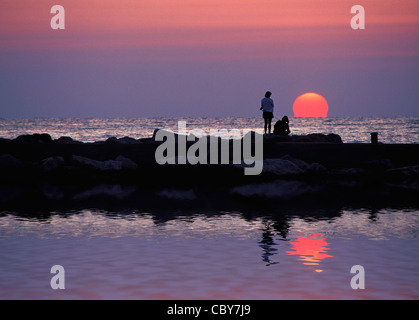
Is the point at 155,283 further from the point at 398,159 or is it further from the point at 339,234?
the point at 398,159

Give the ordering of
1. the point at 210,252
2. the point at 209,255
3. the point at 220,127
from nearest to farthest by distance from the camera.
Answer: the point at 209,255
the point at 210,252
the point at 220,127

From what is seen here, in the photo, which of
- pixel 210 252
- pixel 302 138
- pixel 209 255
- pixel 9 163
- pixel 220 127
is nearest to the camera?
pixel 209 255

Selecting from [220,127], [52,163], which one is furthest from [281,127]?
[220,127]

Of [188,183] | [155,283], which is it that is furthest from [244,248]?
[188,183]

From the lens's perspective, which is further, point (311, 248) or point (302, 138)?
point (302, 138)

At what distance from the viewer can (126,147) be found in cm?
2919

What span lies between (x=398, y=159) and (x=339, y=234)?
1433cm

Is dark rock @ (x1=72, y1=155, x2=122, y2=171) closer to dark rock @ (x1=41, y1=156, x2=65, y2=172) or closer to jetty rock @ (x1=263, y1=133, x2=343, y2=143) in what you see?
dark rock @ (x1=41, y1=156, x2=65, y2=172)

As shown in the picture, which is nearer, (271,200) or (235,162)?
(271,200)

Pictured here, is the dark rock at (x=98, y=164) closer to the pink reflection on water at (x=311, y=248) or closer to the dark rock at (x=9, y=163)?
the dark rock at (x=9, y=163)

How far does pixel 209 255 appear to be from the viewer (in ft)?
38.2

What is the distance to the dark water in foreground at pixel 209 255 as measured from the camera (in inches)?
364

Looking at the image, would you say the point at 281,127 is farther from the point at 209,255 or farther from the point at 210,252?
the point at 209,255
